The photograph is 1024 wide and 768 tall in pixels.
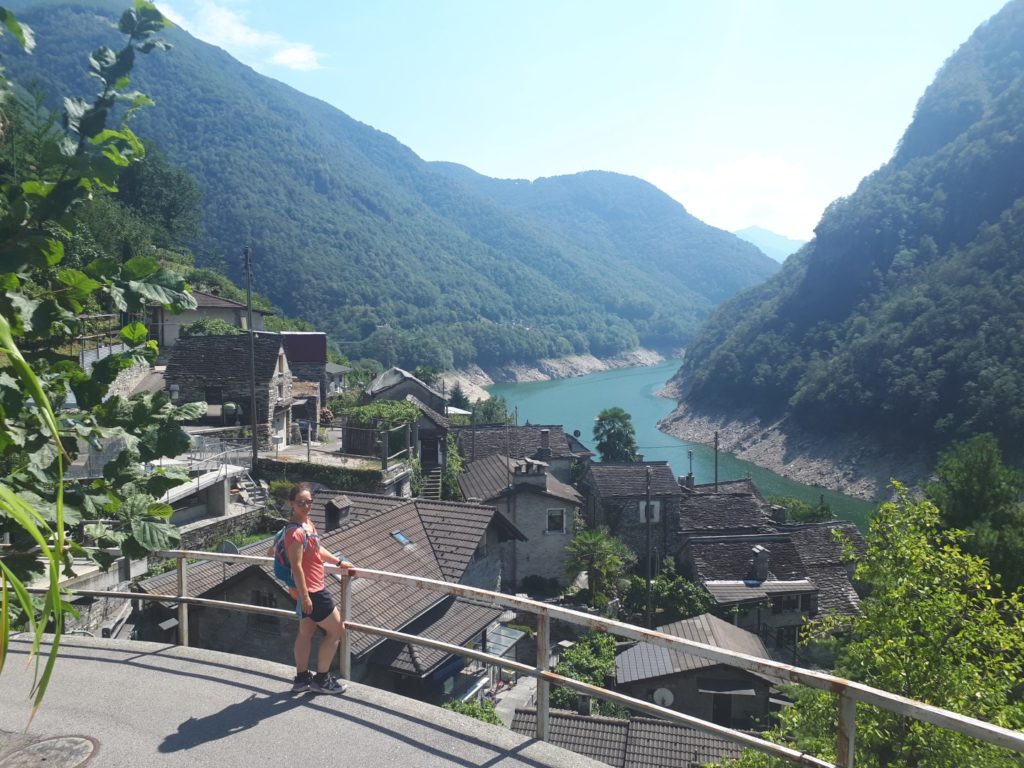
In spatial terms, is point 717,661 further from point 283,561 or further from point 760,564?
point 760,564

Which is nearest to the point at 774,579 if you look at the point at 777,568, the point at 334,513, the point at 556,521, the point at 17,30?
the point at 777,568

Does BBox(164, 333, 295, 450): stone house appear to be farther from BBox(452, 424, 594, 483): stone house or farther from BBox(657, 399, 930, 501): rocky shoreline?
BBox(657, 399, 930, 501): rocky shoreline

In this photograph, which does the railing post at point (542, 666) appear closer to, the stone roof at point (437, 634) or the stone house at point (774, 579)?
→ the stone roof at point (437, 634)

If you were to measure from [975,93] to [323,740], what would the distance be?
166997mm

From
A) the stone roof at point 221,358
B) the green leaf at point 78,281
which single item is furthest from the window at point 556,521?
the green leaf at point 78,281

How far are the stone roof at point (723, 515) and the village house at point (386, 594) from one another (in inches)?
850

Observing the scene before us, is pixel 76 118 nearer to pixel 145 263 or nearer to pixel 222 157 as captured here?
pixel 145 263

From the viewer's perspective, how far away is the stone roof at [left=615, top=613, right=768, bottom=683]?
2200 centimetres

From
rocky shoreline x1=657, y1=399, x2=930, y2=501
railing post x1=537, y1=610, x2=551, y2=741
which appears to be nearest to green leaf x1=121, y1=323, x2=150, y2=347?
railing post x1=537, y1=610, x2=551, y2=741

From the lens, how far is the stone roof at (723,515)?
41375 mm

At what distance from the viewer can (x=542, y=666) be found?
480cm

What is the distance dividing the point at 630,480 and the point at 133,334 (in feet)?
135

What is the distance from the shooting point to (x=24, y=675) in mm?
5977

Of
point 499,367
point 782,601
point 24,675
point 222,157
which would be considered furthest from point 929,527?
point 222,157
